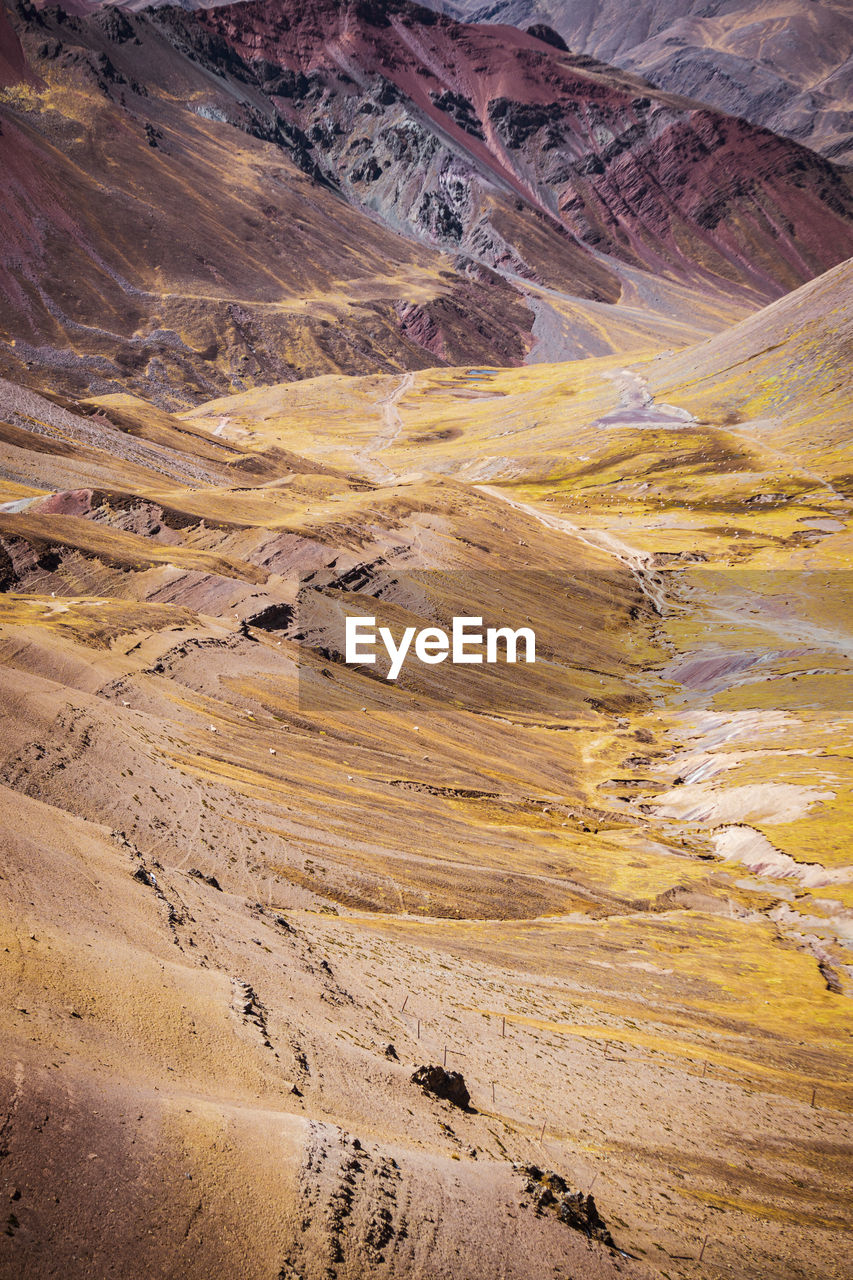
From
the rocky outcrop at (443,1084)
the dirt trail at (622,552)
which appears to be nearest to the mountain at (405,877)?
the rocky outcrop at (443,1084)

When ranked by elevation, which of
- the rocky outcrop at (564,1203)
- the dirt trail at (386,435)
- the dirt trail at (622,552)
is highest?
the dirt trail at (386,435)

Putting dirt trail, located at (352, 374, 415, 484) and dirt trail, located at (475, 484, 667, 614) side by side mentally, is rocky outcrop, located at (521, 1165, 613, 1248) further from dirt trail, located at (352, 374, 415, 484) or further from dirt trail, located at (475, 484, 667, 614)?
dirt trail, located at (352, 374, 415, 484)

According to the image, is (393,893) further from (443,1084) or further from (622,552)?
(622,552)

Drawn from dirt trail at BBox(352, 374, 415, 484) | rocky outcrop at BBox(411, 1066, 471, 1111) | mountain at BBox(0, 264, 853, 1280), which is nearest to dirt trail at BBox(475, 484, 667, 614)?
mountain at BBox(0, 264, 853, 1280)

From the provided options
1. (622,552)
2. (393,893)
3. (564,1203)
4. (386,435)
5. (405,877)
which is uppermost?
(386,435)

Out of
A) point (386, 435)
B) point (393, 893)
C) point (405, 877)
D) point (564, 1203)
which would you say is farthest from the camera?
point (386, 435)

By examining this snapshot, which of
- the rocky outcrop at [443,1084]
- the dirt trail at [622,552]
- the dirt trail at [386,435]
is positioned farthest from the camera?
the dirt trail at [386,435]

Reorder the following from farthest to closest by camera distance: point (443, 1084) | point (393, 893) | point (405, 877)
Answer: point (405, 877), point (393, 893), point (443, 1084)

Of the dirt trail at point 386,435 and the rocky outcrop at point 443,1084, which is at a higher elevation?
the dirt trail at point 386,435

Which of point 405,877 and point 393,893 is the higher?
point 405,877

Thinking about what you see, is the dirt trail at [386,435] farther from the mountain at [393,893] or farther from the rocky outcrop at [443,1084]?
the rocky outcrop at [443,1084]

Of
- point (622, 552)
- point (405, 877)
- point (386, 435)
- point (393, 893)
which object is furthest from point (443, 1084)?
point (386, 435)

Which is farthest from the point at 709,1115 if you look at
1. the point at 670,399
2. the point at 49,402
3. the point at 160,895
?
the point at 670,399
